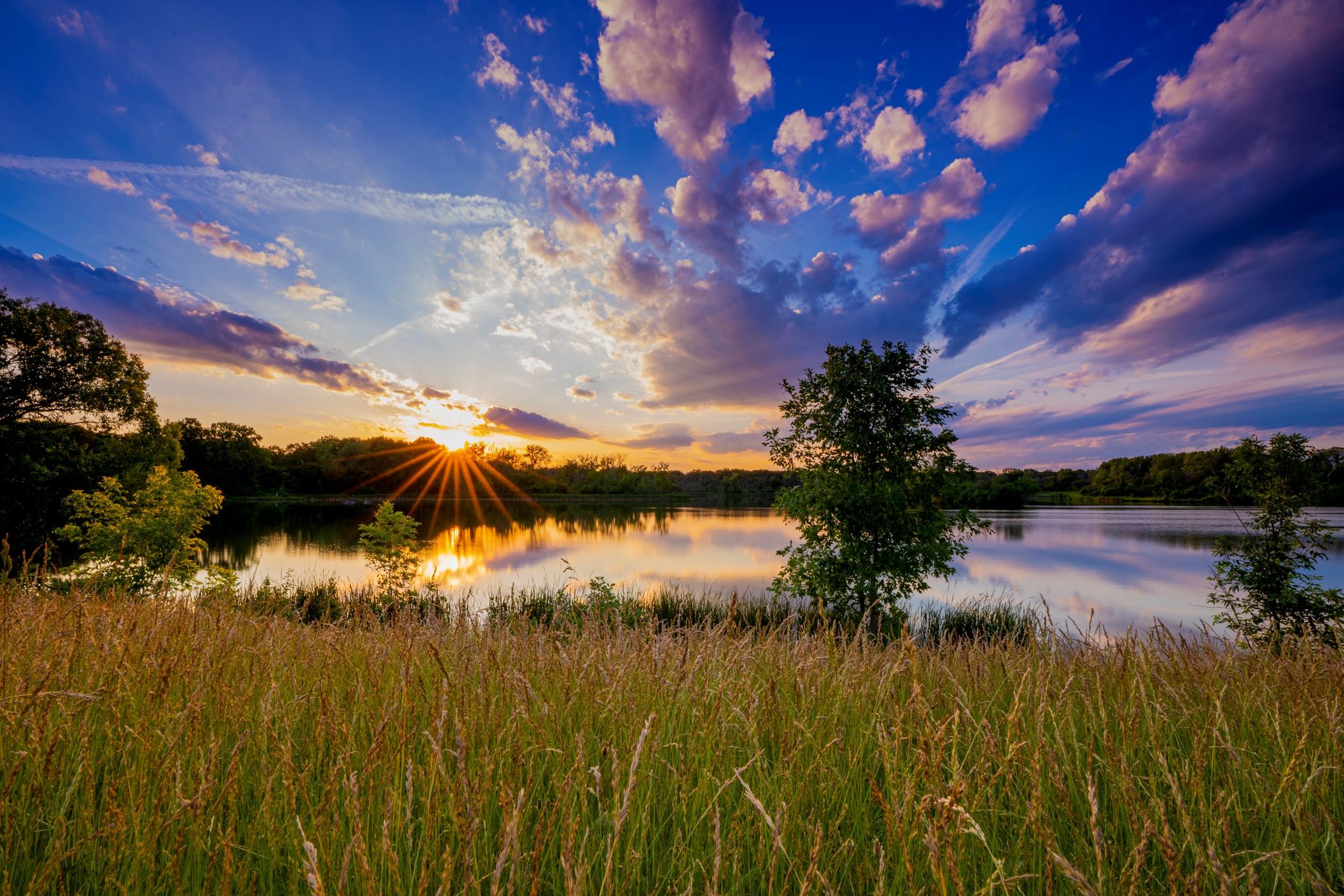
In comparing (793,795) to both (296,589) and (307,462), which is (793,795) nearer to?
(296,589)

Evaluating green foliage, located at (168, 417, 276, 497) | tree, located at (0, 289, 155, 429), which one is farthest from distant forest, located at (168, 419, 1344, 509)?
tree, located at (0, 289, 155, 429)

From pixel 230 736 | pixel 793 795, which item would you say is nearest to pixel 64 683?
pixel 230 736

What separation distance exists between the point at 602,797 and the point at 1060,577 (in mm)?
34200

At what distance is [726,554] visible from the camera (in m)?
40.2

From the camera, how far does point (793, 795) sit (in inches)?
81.3

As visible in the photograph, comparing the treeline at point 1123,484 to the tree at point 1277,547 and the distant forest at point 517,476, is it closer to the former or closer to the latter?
the distant forest at point 517,476

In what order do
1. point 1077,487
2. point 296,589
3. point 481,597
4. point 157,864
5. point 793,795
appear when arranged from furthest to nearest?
point 1077,487, point 481,597, point 296,589, point 793,795, point 157,864

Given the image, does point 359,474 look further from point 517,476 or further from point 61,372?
point 61,372

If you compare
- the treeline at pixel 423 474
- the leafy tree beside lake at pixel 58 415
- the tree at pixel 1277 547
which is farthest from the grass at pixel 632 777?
the treeline at pixel 423 474

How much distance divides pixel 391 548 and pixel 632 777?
14.9 meters

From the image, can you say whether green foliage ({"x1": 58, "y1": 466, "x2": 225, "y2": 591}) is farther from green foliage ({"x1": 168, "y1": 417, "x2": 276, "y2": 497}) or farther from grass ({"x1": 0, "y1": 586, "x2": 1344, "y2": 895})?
green foliage ({"x1": 168, "y1": 417, "x2": 276, "y2": 497})

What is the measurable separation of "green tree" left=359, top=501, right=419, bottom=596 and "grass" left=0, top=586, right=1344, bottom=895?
10506 mm

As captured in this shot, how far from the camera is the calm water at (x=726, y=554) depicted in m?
24.4

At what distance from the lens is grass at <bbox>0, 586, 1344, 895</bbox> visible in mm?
1510
